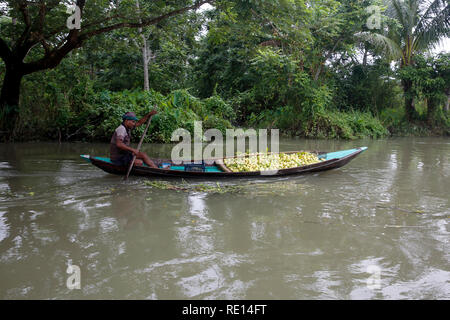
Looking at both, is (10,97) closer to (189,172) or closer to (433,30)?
(189,172)

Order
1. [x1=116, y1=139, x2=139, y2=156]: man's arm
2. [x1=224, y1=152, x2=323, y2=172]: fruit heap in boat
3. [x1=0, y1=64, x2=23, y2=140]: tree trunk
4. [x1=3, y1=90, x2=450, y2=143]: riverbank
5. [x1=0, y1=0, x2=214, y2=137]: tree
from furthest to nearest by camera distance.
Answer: [x1=3, y1=90, x2=450, y2=143]: riverbank < [x1=0, y1=64, x2=23, y2=140]: tree trunk < [x1=0, y1=0, x2=214, y2=137]: tree < [x1=224, y1=152, x2=323, y2=172]: fruit heap in boat < [x1=116, y1=139, x2=139, y2=156]: man's arm

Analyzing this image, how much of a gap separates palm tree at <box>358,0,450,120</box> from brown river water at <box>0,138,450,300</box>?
11.5 metres

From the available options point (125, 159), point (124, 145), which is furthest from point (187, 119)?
point (124, 145)

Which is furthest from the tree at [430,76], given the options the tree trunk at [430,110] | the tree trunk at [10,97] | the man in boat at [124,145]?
the tree trunk at [10,97]

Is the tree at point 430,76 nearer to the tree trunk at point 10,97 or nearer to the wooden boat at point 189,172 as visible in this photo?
the wooden boat at point 189,172

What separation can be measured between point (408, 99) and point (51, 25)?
15.1 metres

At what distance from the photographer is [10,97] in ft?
31.8

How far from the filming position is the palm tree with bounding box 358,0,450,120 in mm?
15299

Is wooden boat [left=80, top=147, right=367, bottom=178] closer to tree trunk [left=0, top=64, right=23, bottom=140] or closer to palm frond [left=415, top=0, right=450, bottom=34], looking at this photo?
tree trunk [left=0, top=64, right=23, bottom=140]

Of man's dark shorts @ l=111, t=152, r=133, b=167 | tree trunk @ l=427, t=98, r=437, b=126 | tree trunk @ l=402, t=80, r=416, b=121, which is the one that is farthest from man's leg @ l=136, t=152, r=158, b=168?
tree trunk @ l=427, t=98, r=437, b=126

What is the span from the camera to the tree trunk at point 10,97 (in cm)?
938

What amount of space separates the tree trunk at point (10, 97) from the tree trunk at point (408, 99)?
15187mm

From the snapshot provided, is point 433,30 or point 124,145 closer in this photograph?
point 124,145

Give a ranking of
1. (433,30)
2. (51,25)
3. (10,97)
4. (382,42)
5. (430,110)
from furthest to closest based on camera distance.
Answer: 1. (430,110)
2. (433,30)
3. (382,42)
4. (10,97)
5. (51,25)
